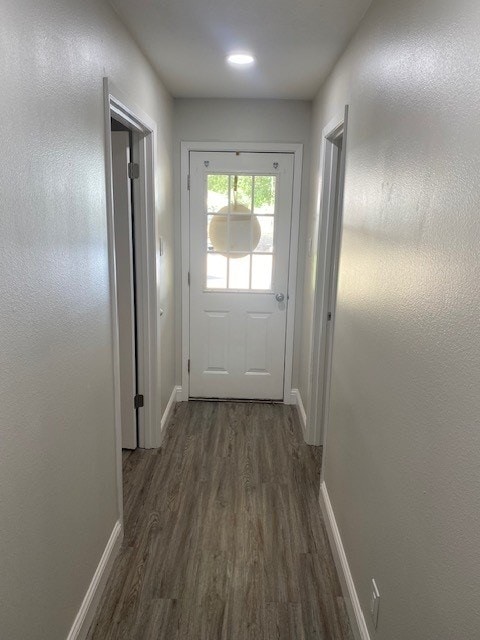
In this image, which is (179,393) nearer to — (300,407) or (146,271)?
(300,407)

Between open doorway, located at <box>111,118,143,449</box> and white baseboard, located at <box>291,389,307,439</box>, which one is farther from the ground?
open doorway, located at <box>111,118,143,449</box>

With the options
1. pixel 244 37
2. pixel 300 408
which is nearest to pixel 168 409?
pixel 300 408

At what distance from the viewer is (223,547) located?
2.26 m

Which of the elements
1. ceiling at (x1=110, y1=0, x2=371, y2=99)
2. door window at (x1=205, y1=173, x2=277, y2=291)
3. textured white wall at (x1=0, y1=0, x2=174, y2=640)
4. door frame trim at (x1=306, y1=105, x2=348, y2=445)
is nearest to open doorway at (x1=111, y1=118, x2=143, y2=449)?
ceiling at (x1=110, y1=0, x2=371, y2=99)

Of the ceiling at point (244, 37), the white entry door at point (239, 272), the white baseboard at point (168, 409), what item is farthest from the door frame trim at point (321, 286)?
the white baseboard at point (168, 409)

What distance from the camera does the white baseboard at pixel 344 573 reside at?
5.55 feet

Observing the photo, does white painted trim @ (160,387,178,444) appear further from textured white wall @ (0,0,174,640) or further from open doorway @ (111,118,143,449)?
textured white wall @ (0,0,174,640)

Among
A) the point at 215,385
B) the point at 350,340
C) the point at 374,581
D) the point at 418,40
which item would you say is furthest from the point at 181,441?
the point at 418,40

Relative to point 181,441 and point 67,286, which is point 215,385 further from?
point 67,286

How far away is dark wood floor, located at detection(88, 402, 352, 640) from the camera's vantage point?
1.83 meters

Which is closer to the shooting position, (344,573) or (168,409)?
(344,573)

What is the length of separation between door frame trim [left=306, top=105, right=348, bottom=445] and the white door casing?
1176mm

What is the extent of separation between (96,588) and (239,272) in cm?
247

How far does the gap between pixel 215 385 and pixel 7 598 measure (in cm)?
285
